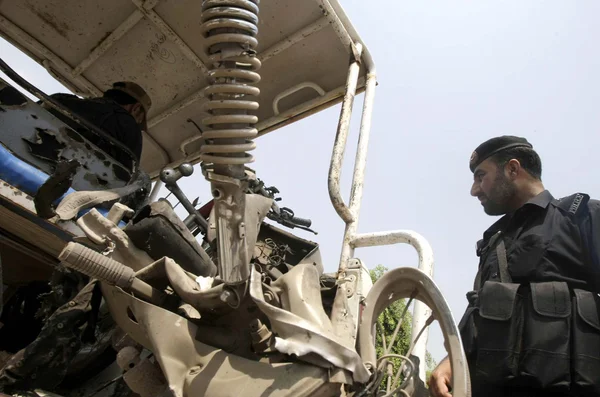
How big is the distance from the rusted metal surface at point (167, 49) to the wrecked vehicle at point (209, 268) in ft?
0.08

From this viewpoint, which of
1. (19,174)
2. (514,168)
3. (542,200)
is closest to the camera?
(19,174)

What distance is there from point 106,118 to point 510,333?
2.40 metres

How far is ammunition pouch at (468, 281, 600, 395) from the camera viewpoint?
2.04m

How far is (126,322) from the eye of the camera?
1672mm

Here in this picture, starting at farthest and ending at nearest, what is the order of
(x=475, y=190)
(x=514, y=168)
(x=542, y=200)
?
(x=475, y=190), (x=514, y=168), (x=542, y=200)

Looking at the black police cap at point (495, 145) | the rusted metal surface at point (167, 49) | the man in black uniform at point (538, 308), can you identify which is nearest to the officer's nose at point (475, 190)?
the black police cap at point (495, 145)

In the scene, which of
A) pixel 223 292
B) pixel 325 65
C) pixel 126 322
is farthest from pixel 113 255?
pixel 325 65

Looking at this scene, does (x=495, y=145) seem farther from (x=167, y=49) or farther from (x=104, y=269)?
(x=167, y=49)

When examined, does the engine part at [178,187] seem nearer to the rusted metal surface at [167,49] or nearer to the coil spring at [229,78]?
the rusted metal surface at [167,49]

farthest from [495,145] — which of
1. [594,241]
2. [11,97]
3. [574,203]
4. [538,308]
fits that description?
[11,97]

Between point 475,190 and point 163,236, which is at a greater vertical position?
point 475,190

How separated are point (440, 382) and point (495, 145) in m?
1.27

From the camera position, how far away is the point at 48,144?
2.59 meters

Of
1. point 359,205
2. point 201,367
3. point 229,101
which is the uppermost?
point 359,205
